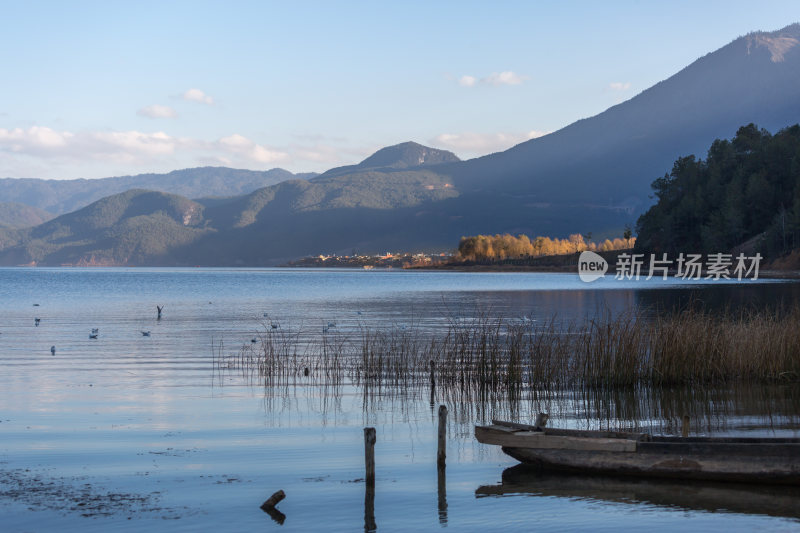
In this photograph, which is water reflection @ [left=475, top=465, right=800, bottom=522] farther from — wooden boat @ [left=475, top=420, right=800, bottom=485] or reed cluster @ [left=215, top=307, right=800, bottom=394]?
reed cluster @ [left=215, top=307, right=800, bottom=394]

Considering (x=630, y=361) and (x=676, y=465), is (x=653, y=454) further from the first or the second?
(x=630, y=361)

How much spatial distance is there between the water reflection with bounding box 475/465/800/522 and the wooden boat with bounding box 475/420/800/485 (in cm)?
14

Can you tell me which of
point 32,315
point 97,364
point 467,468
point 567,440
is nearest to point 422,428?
point 467,468

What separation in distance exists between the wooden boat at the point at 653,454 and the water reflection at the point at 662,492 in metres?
0.14

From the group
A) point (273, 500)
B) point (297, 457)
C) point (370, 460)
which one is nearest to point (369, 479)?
point (370, 460)

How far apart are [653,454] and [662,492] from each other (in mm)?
584

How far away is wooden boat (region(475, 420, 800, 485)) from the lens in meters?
13.3

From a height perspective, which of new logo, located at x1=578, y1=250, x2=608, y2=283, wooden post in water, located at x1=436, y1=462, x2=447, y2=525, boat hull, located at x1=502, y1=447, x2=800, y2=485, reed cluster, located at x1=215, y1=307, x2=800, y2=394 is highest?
new logo, located at x1=578, y1=250, x2=608, y2=283

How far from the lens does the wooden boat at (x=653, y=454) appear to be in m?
13.3

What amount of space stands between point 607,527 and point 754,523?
6.78ft

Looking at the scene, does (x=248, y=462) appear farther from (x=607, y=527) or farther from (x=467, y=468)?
(x=607, y=527)

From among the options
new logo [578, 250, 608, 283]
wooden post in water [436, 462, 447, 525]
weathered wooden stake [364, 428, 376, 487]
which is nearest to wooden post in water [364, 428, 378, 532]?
weathered wooden stake [364, 428, 376, 487]

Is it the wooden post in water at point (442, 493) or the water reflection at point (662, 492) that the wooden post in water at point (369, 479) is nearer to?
the wooden post in water at point (442, 493)

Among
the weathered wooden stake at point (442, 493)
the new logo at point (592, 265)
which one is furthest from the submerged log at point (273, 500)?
the new logo at point (592, 265)
